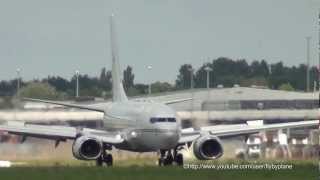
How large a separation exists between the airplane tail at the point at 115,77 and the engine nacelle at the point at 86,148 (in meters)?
10.5

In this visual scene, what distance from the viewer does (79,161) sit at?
76688mm

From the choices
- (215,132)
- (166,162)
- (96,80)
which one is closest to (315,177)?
(166,162)

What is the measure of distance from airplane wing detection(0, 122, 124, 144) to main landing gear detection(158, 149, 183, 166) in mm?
3124

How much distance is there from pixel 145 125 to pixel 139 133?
0.81 m

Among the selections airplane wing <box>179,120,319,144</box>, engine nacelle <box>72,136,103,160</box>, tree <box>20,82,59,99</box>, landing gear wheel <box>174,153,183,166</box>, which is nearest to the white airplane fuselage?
landing gear wheel <box>174,153,183,166</box>

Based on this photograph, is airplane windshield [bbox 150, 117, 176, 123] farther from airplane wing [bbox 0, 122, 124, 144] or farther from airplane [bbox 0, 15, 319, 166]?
airplane wing [bbox 0, 122, 124, 144]

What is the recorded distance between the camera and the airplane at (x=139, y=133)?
7019cm

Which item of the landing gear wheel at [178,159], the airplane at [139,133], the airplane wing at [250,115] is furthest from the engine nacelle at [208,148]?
the airplane wing at [250,115]

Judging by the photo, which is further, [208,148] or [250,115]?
[250,115]

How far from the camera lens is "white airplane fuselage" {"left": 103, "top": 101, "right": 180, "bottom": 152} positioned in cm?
6975

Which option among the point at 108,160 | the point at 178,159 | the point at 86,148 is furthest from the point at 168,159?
the point at 86,148

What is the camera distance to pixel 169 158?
71.0m

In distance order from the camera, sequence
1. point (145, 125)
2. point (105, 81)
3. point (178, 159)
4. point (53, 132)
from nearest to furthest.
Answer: point (178, 159) → point (145, 125) → point (53, 132) → point (105, 81)

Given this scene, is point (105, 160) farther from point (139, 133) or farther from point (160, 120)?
point (160, 120)
